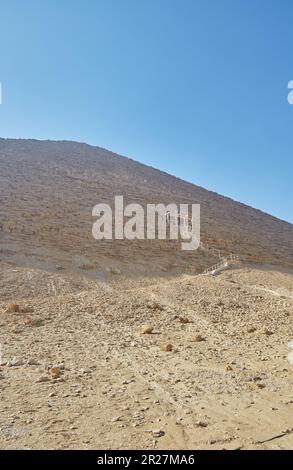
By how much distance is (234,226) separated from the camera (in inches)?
1453

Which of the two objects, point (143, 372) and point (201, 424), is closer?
point (201, 424)

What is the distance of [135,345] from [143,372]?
1.73m

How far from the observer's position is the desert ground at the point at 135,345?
4.55 meters

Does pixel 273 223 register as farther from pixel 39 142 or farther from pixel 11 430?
pixel 11 430

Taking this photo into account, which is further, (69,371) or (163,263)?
(163,263)

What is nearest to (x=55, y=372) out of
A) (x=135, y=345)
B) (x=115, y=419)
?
(x=115, y=419)

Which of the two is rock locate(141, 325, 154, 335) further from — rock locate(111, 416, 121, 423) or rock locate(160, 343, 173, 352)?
rock locate(111, 416, 121, 423)

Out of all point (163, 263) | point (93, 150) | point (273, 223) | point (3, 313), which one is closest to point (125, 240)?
point (163, 263)

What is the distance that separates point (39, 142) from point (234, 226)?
36045 millimetres

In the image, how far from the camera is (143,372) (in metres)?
6.55

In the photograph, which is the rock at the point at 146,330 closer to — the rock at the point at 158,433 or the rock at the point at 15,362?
the rock at the point at 15,362

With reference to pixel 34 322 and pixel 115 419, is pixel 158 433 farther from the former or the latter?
pixel 34 322

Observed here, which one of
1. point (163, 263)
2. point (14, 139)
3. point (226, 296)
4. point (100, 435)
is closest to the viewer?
point (100, 435)
